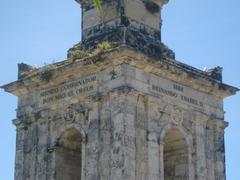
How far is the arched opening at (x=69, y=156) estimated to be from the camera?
14.9 meters

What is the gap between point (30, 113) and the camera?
15695mm

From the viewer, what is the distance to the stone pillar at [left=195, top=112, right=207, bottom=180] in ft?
49.0

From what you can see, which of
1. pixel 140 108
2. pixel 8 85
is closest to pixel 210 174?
pixel 140 108

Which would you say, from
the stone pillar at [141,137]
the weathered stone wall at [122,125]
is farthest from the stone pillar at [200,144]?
the stone pillar at [141,137]

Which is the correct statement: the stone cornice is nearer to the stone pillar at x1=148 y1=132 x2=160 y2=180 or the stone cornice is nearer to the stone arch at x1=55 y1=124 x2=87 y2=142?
the stone arch at x1=55 y1=124 x2=87 y2=142

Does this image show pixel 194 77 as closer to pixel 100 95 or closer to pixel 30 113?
pixel 100 95

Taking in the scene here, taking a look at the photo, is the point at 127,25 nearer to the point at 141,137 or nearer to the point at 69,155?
the point at 141,137

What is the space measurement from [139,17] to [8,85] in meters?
4.52

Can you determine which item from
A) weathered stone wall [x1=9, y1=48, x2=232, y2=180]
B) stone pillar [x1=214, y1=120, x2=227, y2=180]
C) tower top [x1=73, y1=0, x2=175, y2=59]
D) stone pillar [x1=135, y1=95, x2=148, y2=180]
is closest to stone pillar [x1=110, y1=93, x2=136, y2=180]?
weathered stone wall [x1=9, y1=48, x2=232, y2=180]

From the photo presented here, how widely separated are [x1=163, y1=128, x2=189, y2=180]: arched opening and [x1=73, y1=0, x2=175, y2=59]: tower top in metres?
2.37

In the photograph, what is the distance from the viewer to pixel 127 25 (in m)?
15.0

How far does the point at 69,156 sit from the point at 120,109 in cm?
294

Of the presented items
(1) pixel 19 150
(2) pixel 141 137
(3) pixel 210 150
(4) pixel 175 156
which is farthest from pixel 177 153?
(1) pixel 19 150

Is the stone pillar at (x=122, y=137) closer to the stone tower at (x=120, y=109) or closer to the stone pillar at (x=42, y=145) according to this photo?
the stone tower at (x=120, y=109)
